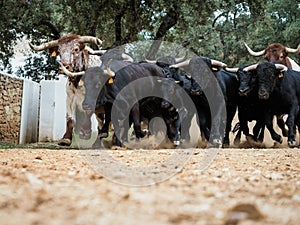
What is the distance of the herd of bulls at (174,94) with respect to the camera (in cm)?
965

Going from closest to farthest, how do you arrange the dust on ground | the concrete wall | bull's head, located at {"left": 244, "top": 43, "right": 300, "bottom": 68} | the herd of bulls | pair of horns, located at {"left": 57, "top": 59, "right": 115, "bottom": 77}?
the dust on ground < pair of horns, located at {"left": 57, "top": 59, "right": 115, "bottom": 77} < the herd of bulls < bull's head, located at {"left": 244, "top": 43, "right": 300, "bottom": 68} < the concrete wall

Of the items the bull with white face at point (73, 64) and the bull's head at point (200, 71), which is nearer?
the bull with white face at point (73, 64)

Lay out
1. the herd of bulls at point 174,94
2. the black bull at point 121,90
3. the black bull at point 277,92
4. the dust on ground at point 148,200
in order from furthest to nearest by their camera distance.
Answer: the black bull at point 277,92 < the herd of bulls at point 174,94 < the black bull at point 121,90 < the dust on ground at point 148,200

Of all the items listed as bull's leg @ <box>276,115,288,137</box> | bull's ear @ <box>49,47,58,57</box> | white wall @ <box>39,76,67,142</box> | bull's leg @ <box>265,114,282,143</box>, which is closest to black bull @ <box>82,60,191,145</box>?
bull's ear @ <box>49,47,58,57</box>

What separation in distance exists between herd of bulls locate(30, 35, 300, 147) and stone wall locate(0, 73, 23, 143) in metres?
2.84

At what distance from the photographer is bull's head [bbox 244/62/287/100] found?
10117 mm

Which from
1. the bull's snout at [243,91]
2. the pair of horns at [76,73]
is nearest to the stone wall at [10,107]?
the pair of horns at [76,73]

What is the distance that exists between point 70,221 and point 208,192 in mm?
1117

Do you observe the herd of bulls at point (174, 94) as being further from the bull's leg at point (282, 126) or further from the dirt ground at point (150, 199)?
the dirt ground at point (150, 199)

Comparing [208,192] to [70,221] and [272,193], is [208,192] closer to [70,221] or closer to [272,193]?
[272,193]

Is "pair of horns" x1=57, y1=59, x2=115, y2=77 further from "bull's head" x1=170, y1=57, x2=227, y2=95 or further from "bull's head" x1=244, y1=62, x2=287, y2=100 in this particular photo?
"bull's head" x1=244, y1=62, x2=287, y2=100

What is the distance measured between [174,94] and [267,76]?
6.70 ft

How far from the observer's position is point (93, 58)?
10.5 m

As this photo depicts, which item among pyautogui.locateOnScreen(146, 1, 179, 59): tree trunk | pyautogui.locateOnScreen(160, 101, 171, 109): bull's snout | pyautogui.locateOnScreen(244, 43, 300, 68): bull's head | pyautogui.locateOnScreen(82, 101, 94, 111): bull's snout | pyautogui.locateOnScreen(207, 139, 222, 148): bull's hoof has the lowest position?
pyautogui.locateOnScreen(207, 139, 222, 148): bull's hoof
